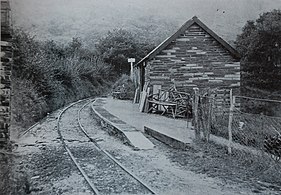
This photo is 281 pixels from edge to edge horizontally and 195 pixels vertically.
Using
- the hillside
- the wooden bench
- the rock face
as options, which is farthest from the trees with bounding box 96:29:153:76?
the wooden bench

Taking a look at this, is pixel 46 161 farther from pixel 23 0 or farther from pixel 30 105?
pixel 23 0

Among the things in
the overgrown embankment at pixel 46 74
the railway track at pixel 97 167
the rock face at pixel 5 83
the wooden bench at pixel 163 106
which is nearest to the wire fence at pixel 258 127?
the railway track at pixel 97 167

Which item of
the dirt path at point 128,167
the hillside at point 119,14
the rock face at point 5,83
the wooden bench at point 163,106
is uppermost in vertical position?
the hillside at point 119,14

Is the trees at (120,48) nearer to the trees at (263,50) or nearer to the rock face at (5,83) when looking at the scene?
the rock face at (5,83)

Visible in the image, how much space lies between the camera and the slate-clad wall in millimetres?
4438

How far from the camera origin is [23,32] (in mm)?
1991

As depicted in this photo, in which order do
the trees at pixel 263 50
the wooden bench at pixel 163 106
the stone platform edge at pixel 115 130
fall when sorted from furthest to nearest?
1. the wooden bench at pixel 163 106
2. the stone platform edge at pixel 115 130
3. the trees at pixel 263 50

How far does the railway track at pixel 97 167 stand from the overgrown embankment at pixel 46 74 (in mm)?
395

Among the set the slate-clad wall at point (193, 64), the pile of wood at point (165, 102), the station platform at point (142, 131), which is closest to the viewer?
the station platform at point (142, 131)

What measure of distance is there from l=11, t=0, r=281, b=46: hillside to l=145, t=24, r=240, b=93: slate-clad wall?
5.61 ft

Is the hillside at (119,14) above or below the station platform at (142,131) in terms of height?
above

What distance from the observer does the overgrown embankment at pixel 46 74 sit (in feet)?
6.77

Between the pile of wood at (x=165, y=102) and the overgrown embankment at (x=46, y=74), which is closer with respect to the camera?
the overgrown embankment at (x=46, y=74)

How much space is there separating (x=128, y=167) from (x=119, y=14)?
3.58 feet
